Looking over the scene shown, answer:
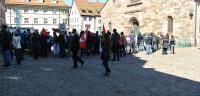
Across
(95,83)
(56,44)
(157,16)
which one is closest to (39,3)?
(157,16)

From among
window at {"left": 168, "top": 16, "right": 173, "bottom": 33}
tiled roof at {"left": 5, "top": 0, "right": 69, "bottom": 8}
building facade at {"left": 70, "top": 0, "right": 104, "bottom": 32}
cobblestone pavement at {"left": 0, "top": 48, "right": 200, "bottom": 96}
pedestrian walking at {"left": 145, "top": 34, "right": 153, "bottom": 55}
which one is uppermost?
tiled roof at {"left": 5, "top": 0, "right": 69, "bottom": 8}

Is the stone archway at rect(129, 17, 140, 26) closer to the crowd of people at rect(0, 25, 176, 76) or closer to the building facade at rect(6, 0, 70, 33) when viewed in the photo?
the crowd of people at rect(0, 25, 176, 76)

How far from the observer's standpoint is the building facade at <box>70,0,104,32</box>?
92688 millimetres

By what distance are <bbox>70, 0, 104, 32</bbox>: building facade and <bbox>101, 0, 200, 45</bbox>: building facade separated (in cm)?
4293

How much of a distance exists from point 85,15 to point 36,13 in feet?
37.4

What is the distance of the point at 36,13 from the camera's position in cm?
9319

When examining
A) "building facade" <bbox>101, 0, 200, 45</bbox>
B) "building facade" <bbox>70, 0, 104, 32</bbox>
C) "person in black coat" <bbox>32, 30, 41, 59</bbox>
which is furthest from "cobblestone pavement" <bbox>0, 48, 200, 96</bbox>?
"building facade" <bbox>70, 0, 104, 32</bbox>

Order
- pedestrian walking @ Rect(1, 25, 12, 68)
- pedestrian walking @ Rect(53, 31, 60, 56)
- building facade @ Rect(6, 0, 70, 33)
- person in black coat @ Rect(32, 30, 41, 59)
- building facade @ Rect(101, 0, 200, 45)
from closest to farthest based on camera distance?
pedestrian walking @ Rect(1, 25, 12, 68) < person in black coat @ Rect(32, 30, 41, 59) < pedestrian walking @ Rect(53, 31, 60, 56) < building facade @ Rect(101, 0, 200, 45) < building facade @ Rect(6, 0, 70, 33)

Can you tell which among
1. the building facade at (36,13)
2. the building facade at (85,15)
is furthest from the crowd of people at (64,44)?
the building facade at (36,13)

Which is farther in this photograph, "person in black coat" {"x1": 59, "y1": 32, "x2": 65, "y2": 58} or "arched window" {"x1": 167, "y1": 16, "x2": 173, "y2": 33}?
"arched window" {"x1": 167, "y1": 16, "x2": 173, "y2": 33}

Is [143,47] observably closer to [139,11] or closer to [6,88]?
[139,11]

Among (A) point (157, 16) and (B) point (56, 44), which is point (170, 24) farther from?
(B) point (56, 44)

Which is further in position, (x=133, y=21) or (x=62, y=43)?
A: (x=133, y=21)

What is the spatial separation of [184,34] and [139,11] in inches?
299
